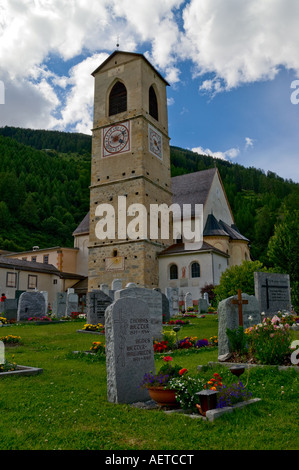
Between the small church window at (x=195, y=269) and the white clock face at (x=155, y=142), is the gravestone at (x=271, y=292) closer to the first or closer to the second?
the small church window at (x=195, y=269)

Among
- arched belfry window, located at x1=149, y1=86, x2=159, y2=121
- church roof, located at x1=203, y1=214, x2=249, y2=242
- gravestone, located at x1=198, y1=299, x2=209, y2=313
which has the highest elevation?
arched belfry window, located at x1=149, y1=86, x2=159, y2=121

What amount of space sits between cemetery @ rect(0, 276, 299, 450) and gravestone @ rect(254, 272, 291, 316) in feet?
17.4

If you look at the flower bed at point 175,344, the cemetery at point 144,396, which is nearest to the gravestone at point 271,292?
the flower bed at point 175,344

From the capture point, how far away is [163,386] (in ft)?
19.3

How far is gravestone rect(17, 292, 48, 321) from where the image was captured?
854 inches

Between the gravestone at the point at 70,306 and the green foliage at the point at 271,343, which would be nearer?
the green foliage at the point at 271,343

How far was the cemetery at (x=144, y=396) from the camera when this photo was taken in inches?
173

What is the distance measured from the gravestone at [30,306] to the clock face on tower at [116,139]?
1976 cm

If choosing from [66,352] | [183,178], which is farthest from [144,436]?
[183,178]

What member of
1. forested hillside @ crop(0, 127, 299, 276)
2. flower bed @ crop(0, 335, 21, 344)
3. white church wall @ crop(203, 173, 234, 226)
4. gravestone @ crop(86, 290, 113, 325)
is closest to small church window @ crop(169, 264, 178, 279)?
white church wall @ crop(203, 173, 234, 226)

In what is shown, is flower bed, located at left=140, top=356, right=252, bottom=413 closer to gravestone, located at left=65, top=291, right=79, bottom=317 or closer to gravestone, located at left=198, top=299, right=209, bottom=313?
gravestone, located at left=65, top=291, right=79, bottom=317

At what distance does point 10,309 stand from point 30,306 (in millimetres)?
1315

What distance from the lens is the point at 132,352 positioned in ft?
21.8

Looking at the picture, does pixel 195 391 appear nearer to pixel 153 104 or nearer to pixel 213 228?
pixel 213 228
